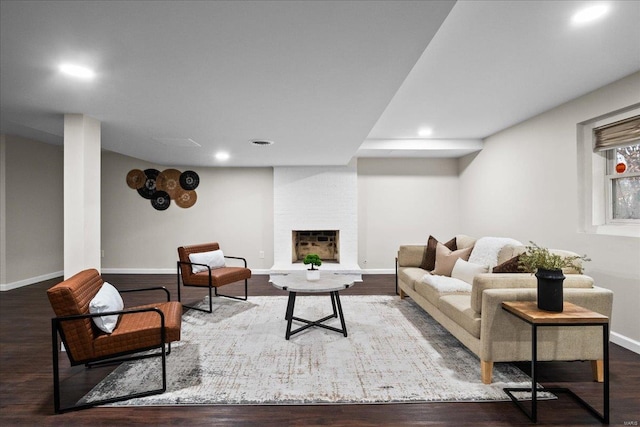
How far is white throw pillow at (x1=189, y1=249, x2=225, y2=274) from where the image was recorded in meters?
4.48

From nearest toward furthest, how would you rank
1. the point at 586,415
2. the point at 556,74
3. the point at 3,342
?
the point at 586,415 → the point at 556,74 → the point at 3,342

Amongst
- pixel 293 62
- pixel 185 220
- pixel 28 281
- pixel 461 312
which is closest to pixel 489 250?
pixel 461 312

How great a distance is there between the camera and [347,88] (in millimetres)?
2514

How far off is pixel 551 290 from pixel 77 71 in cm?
343

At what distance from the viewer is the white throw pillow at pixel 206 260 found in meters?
4.48

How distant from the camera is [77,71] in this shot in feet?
7.38

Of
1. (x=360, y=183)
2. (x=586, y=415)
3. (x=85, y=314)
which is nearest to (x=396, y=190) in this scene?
(x=360, y=183)

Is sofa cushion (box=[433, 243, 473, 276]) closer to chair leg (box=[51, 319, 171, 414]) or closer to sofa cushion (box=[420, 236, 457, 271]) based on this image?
sofa cushion (box=[420, 236, 457, 271])

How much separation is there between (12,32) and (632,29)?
3.74 metres

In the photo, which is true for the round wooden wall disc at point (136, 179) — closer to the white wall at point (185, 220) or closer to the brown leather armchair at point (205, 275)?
the white wall at point (185, 220)

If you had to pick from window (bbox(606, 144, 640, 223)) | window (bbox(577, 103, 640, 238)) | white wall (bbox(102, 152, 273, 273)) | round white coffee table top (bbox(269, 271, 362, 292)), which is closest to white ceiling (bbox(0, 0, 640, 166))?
window (bbox(577, 103, 640, 238))

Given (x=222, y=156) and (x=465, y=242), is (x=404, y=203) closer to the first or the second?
(x=465, y=242)

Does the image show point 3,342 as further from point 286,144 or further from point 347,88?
point 347,88

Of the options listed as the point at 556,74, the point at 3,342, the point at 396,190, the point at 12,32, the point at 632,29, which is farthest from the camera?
the point at 396,190
